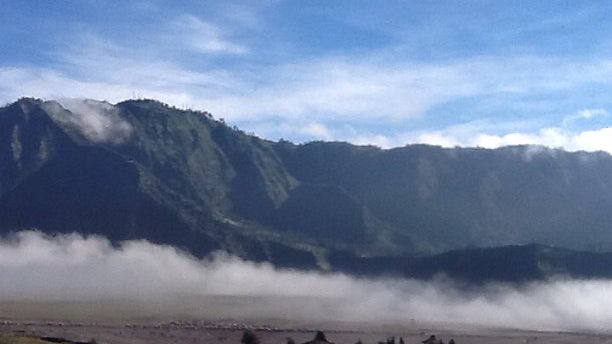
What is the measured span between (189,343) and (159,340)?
7.39 meters

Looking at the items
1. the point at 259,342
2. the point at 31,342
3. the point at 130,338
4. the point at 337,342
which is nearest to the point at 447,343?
the point at 337,342

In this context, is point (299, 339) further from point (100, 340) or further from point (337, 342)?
point (100, 340)

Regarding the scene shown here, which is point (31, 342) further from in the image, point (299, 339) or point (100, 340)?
point (299, 339)

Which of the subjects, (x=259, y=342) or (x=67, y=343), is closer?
(x=67, y=343)

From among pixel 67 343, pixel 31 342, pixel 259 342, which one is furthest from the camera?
pixel 259 342

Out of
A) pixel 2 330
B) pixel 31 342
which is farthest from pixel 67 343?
pixel 2 330

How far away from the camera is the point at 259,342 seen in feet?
619

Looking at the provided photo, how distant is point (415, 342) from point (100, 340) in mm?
61817

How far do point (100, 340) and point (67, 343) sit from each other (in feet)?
62.0

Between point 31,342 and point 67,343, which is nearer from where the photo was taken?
point 31,342

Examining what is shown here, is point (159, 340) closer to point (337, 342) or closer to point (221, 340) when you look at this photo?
point (221, 340)

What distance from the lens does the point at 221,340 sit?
19788 centimetres

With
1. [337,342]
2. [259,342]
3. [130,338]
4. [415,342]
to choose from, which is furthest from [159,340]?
[415,342]

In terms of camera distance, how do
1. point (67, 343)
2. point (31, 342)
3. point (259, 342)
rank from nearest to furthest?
point (31, 342) → point (67, 343) → point (259, 342)
